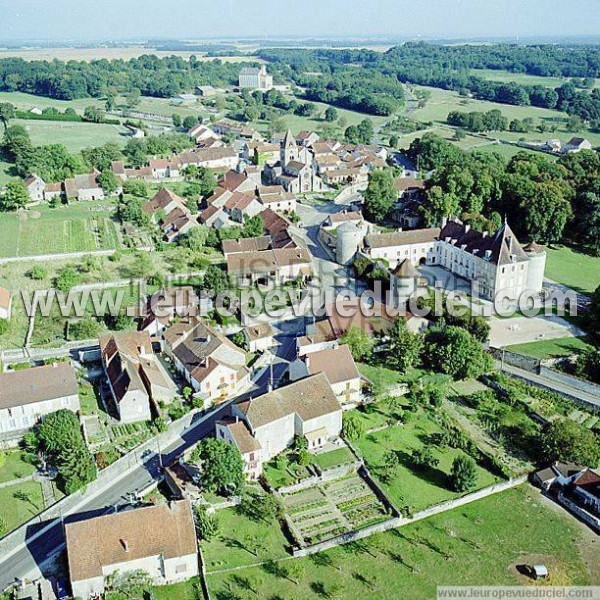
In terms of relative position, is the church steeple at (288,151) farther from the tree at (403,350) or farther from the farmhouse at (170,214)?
the tree at (403,350)

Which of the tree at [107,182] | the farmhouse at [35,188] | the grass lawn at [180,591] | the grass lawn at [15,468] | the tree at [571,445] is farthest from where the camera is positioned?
the tree at [107,182]

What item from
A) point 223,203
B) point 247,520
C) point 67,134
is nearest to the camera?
point 247,520

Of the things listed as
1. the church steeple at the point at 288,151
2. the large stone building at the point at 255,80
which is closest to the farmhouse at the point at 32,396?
the church steeple at the point at 288,151

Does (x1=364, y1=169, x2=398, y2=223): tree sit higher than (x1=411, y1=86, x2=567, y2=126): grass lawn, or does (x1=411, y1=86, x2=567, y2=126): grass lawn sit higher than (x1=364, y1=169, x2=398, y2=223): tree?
(x1=411, y1=86, x2=567, y2=126): grass lawn

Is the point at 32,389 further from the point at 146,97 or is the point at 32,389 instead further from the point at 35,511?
the point at 146,97

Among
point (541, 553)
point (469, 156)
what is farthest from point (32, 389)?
point (469, 156)

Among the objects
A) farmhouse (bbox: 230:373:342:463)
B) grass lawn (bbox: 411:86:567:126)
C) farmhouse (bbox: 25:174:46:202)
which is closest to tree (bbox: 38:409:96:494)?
farmhouse (bbox: 230:373:342:463)

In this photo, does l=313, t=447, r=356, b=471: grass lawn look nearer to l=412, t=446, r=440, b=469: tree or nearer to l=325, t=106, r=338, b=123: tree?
l=412, t=446, r=440, b=469: tree
